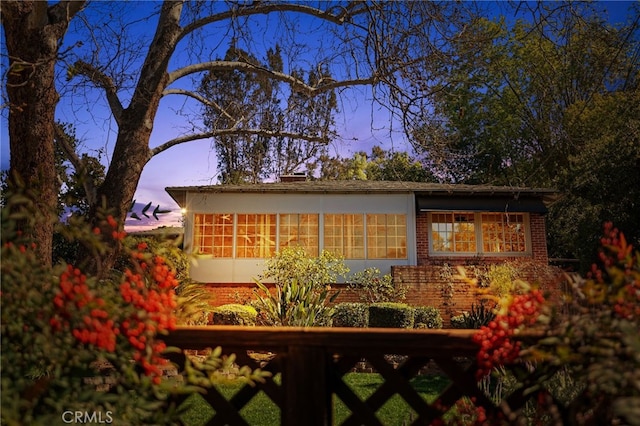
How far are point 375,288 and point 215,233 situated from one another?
16.7 ft

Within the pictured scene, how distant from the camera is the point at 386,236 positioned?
14.9 m

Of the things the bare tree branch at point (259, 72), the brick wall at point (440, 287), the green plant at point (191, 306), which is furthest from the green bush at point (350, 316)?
the bare tree branch at point (259, 72)

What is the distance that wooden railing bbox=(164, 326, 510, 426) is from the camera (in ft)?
6.79

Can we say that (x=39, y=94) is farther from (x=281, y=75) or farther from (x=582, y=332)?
(x=582, y=332)

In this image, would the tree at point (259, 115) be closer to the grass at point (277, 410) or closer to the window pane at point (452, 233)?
the grass at point (277, 410)

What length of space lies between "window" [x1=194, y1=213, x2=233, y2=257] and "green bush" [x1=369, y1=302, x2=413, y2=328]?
241 inches

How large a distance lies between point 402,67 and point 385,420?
354 cm

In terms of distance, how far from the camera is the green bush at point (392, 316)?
9.77m

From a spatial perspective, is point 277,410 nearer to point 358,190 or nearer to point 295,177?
point 358,190

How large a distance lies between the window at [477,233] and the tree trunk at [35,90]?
488 inches

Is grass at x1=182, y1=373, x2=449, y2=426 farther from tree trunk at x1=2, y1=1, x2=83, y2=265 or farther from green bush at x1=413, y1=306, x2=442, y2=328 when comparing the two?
green bush at x1=413, y1=306, x2=442, y2=328

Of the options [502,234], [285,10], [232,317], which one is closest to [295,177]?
[502,234]

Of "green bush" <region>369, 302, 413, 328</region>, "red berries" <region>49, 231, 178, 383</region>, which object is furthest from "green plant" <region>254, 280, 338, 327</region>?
"red berries" <region>49, 231, 178, 383</region>

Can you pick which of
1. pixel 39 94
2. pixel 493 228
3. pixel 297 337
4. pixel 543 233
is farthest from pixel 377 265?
pixel 297 337
